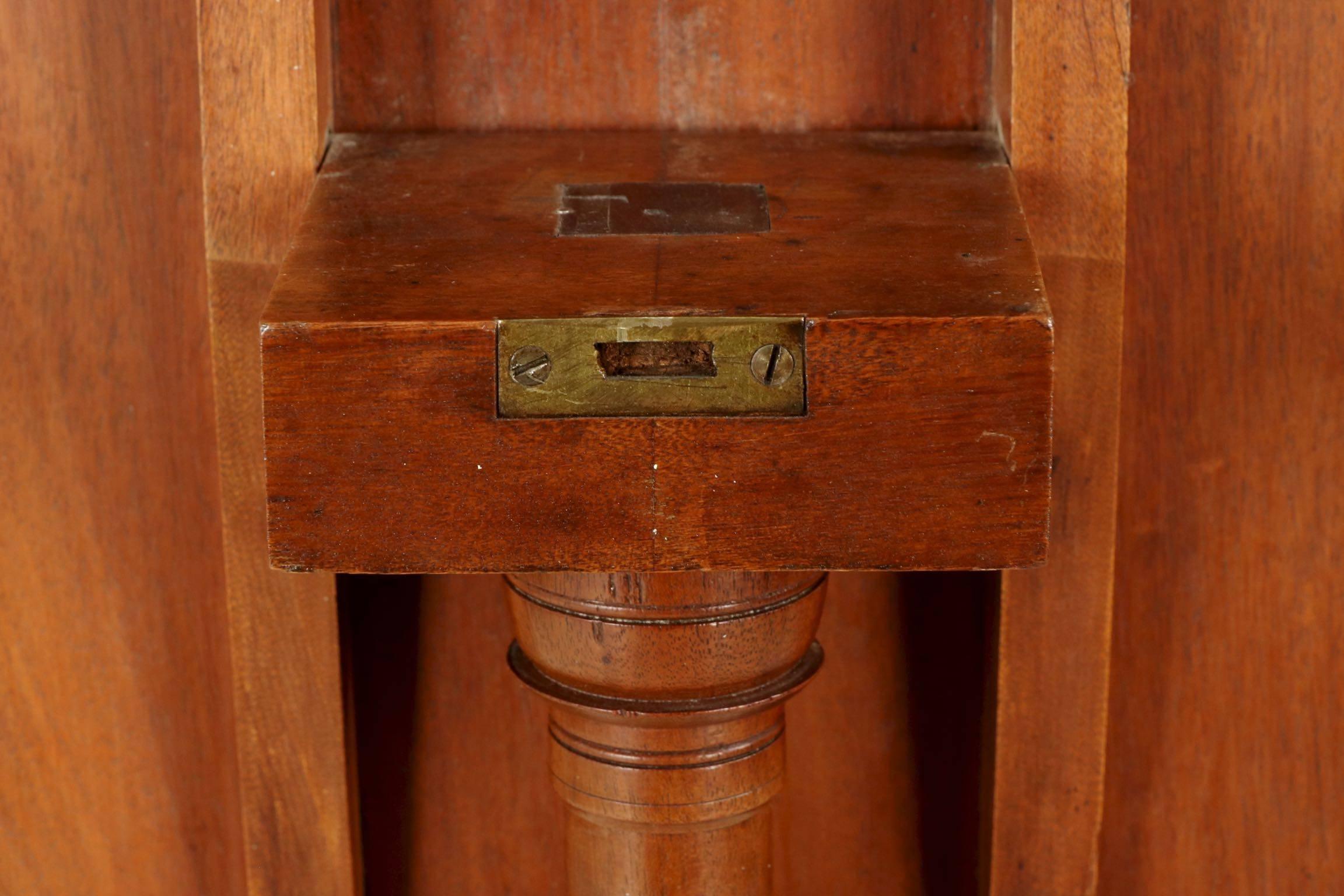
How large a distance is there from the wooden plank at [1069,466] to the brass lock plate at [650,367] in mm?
313

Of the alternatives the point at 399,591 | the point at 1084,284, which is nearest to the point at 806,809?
the point at 399,591

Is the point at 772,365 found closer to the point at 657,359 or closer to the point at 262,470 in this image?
the point at 657,359

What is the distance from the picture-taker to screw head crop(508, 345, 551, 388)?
73 centimetres

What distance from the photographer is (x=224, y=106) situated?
97cm

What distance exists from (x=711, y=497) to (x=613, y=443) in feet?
0.18

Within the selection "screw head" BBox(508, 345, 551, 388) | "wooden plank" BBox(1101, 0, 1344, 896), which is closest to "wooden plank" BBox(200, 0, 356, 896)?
"screw head" BBox(508, 345, 551, 388)

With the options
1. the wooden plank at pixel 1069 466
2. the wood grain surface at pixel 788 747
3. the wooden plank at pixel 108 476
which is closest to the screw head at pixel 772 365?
the wooden plank at pixel 1069 466

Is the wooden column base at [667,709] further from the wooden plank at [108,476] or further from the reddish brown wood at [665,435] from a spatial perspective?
the wooden plank at [108,476]

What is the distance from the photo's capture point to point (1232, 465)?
1.12 m

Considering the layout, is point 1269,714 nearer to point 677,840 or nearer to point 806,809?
point 806,809

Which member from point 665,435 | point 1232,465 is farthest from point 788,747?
point 665,435

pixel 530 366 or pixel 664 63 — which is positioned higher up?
pixel 664 63

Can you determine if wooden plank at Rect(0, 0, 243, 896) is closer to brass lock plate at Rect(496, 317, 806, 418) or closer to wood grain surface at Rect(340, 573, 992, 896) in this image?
wood grain surface at Rect(340, 573, 992, 896)

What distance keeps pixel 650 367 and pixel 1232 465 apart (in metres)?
0.57
